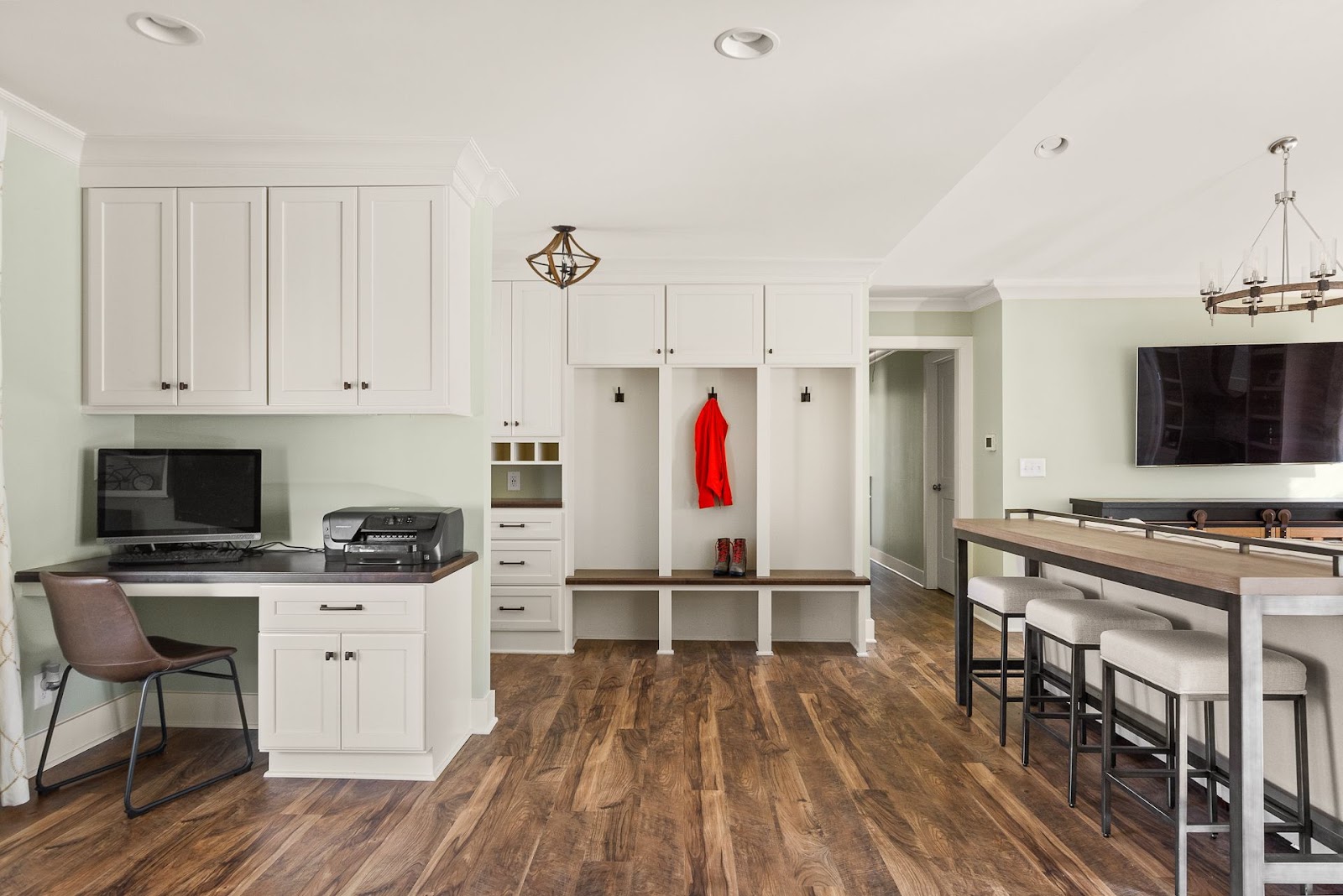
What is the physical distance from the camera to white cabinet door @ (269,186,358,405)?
10.4 ft

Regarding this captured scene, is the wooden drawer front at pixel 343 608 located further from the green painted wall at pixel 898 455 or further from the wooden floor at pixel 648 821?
the green painted wall at pixel 898 455

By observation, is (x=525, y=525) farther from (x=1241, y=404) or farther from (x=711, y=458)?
(x=1241, y=404)

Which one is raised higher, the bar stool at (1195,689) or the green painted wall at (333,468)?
the green painted wall at (333,468)

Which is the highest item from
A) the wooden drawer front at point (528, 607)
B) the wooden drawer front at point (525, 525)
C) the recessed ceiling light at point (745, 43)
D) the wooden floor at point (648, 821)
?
the recessed ceiling light at point (745, 43)

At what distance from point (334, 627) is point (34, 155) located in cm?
218

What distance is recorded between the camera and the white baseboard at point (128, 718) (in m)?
3.04

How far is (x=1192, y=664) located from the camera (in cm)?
218

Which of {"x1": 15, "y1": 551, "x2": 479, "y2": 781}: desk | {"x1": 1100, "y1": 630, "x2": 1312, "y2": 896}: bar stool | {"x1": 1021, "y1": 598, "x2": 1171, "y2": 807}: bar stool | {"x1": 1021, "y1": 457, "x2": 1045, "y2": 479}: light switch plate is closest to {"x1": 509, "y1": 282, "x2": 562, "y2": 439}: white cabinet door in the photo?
{"x1": 15, "y1": 551, "x2": 479, "y2": 781}: desk

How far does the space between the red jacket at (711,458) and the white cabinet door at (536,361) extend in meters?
0.95

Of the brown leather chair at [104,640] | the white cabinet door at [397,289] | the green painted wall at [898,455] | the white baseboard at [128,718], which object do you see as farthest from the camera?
the green painted wall at [898,455]

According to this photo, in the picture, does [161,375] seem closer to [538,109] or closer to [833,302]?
[538,109]

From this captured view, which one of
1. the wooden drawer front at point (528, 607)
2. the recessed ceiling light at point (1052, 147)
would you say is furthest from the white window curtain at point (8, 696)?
the recessed ceiling light at point (1052, 147)

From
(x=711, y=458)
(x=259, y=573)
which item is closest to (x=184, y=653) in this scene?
(x=259, y=573)

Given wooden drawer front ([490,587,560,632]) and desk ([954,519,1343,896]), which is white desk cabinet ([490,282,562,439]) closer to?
wooden drawer front ([490,587,560,632])
